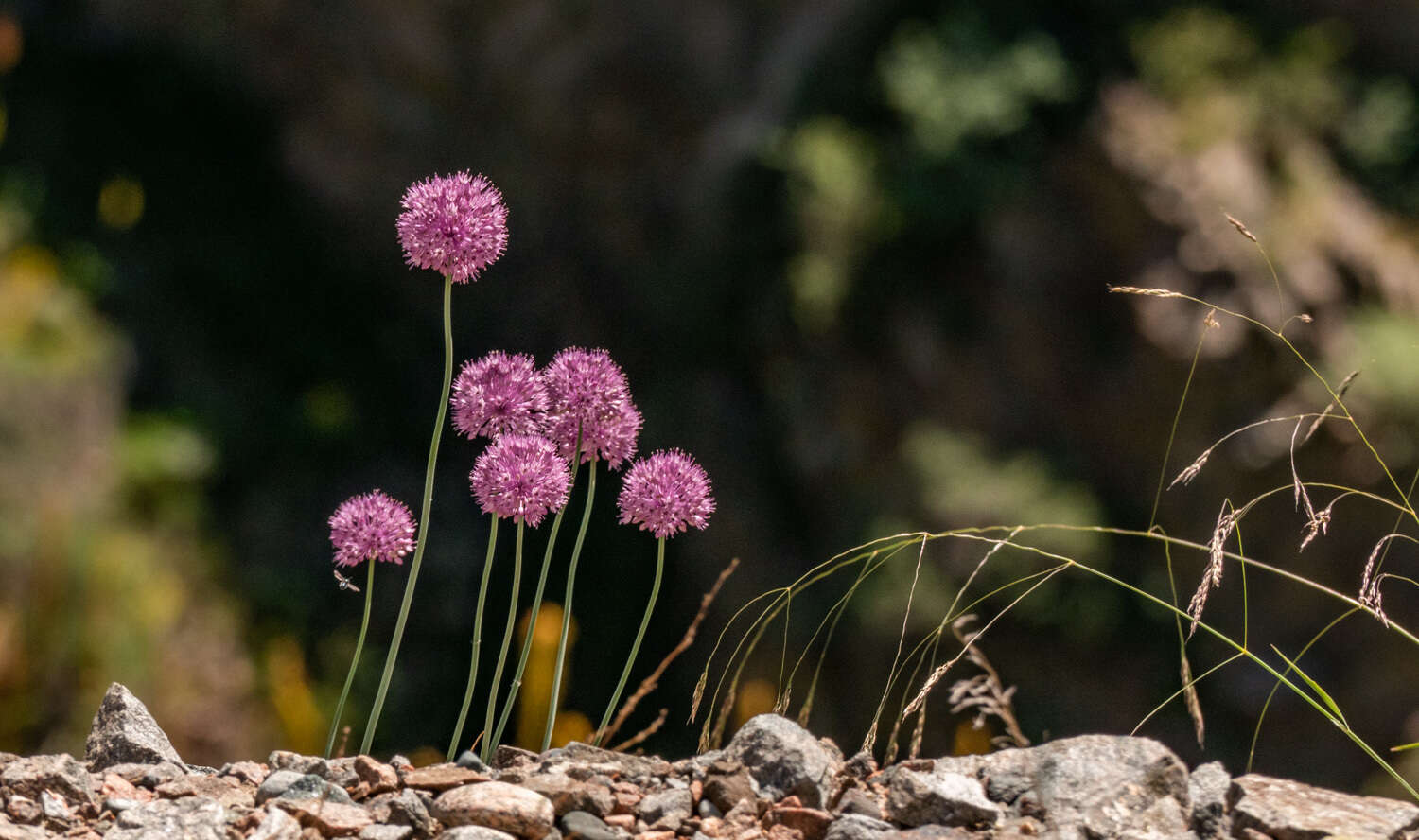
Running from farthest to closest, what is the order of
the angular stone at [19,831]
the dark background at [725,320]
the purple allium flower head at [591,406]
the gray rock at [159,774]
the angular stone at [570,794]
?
the dark background at [725,320], the purple allium flower head at [591,406], the gray rock at [159,774], the angular stone at [570,794], the angular stone at [19,831]

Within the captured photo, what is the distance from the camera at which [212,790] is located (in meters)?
1.56

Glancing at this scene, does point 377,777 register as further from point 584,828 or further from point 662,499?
point 662,499

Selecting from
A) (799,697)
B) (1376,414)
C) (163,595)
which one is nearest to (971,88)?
(1376,414)

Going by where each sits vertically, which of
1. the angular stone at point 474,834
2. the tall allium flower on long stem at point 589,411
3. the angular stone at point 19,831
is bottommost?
the angular stone at point 19,831

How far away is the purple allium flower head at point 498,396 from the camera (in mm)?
1688

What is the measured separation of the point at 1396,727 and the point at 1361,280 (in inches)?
74.4

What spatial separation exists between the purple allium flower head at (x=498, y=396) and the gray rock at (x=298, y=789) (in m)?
0.47

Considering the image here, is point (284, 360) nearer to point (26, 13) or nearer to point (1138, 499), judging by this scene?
point (26, 13)

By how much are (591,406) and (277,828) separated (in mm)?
636

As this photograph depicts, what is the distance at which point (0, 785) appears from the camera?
4.93ft

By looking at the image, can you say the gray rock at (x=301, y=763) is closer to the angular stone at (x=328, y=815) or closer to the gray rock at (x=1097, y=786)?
the angular stone at (x=328, y=815)

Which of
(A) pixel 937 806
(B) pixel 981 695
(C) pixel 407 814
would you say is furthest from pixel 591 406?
(B) pixel 981 695

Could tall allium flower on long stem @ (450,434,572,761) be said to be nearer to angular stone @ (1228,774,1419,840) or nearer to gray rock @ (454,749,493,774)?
gray rock @ (454,749,493,774)

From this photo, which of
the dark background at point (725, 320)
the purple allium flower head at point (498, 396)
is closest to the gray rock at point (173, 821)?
the purple allium flower head at point (498, 396)
